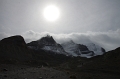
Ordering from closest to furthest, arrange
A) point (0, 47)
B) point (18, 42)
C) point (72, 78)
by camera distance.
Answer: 1. point (72, 78)
2. point (0, 47)
3. point (18, 42)

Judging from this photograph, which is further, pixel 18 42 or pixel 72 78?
pixel 18 42

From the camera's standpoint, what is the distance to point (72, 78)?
62.2 feet

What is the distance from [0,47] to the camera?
396 feet

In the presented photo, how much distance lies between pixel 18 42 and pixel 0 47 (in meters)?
47.6

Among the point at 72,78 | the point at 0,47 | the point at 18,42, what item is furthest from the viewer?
the point at 18,42

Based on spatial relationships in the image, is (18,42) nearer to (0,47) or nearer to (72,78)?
(0,47)

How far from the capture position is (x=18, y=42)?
552 feet

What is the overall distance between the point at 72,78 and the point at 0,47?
116 meters

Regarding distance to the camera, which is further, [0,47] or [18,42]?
[18,42]

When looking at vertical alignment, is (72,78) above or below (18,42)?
below

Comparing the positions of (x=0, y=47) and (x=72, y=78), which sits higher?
(x=0, y=47)

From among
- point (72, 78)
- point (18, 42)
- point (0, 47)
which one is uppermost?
point (18, 42)

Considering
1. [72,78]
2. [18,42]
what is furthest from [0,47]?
[72,78]
